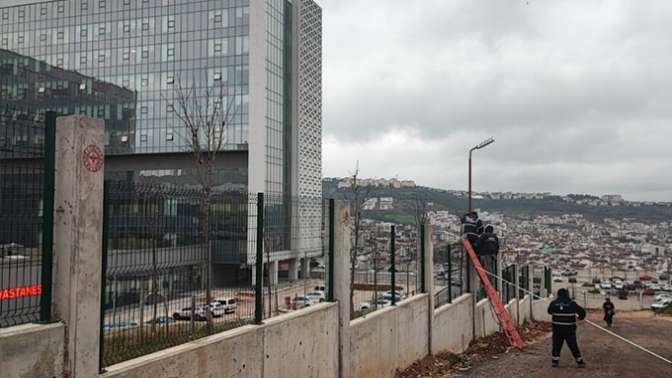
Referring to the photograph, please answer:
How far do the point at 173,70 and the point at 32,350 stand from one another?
5097 cm

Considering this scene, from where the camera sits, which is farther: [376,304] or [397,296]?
Answer: [397,296]

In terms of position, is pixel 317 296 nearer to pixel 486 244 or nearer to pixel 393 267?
pixel 393 267

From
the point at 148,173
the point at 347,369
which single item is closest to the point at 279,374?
the point at 347,369

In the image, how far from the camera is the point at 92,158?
13.2ft

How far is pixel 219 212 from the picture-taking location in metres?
6.29

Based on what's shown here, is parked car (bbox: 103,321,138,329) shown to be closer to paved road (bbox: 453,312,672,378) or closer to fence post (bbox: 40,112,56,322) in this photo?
fence post (bbox: 40,112,56,322)

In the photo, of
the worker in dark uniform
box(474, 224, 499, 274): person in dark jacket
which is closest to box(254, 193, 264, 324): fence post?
the worker in dark uniform

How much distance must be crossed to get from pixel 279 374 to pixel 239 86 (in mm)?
45766

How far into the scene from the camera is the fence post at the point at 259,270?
6.27m

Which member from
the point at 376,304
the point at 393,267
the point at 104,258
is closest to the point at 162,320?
the point at 104,258

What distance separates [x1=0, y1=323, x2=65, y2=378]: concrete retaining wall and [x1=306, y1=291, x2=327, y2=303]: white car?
432 cm

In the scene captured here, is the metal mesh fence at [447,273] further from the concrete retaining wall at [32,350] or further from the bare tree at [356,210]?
the concrete retaining wall at [32,350]

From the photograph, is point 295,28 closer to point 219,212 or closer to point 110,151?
point 110,151

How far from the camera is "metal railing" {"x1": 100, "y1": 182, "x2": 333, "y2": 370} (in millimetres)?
4633
